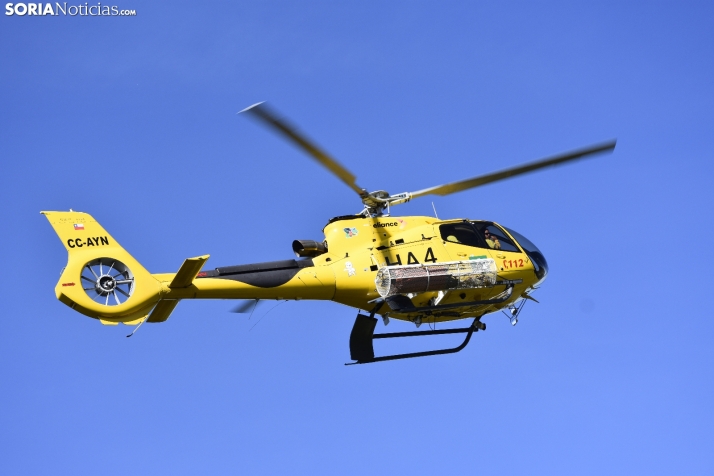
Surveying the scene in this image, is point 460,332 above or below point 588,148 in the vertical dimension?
below

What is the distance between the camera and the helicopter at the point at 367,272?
54.9ft

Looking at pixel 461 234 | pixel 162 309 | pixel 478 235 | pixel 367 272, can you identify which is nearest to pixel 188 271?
pixel 162 309

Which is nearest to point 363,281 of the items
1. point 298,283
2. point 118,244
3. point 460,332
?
point 298,283

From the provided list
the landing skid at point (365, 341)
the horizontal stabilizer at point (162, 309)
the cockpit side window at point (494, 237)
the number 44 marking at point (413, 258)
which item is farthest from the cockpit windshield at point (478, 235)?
the horizontal stabilizer at point (162, 309)

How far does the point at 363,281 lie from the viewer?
61.0 ft

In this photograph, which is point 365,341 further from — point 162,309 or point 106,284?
point 106,284

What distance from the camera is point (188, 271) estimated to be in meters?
16.9

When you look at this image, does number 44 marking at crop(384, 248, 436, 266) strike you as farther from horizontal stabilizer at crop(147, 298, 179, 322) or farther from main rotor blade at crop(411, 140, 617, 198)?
horizontal stabilizer at crop(147, 298, 179, 322)

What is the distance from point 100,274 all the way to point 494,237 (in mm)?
7587

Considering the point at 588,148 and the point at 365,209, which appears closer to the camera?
the point at 588,148

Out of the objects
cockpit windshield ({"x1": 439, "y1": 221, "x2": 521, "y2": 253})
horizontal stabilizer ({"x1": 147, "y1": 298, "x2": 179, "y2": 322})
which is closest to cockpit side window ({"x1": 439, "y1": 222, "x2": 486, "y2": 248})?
cockpit windshield ({"x1": 439, "y1": 221, "x2": 521, "y2": 253})

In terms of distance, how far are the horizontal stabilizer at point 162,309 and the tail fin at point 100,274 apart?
54 cm

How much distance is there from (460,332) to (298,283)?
3.62 m

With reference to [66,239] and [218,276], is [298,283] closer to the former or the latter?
[218,276]
